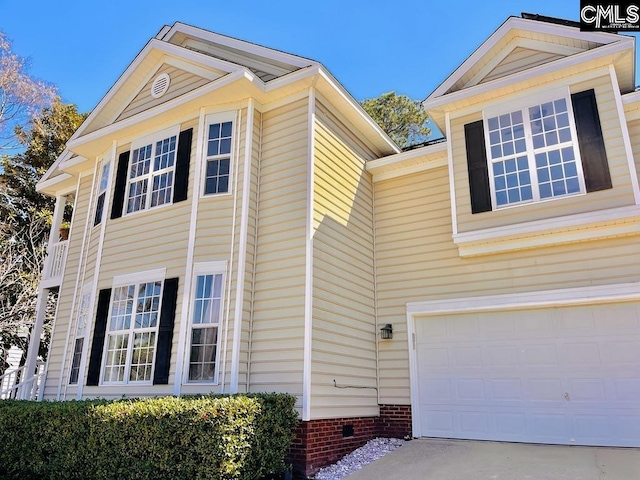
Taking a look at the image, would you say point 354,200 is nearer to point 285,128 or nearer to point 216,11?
point 285,128

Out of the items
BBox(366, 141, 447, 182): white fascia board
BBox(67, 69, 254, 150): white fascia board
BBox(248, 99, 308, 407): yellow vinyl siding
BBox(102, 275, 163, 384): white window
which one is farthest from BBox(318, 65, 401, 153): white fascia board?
BBox(102, 275, 163, 384): white window

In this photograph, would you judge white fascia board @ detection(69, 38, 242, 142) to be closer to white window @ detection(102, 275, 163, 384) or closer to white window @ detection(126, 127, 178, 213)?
white window @ detection(126, 127, 178, 213)

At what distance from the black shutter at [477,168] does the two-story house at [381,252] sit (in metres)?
0.03

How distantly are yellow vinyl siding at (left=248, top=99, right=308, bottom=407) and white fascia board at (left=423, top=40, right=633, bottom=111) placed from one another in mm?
2555

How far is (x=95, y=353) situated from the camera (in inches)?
343

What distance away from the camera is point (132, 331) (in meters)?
8.38

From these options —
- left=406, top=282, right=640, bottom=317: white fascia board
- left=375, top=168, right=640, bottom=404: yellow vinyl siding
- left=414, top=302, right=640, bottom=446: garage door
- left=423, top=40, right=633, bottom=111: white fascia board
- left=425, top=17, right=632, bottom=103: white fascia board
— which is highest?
left=425, top=17, right=632, bottom=103: white fascia board

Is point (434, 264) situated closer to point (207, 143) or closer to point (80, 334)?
point (207, 143)

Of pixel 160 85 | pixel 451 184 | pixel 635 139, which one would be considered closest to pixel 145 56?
pixel 160 85

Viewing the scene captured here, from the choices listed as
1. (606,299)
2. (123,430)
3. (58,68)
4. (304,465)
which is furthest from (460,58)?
(58,68)

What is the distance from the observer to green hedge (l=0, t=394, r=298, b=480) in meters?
5.54

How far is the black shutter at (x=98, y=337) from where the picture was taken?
339 inches

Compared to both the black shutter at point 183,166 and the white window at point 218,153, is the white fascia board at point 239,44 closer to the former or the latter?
the white window at point 218,153

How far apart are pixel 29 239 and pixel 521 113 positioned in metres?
18.3
